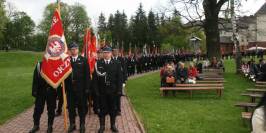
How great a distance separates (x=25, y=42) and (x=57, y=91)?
365 ft

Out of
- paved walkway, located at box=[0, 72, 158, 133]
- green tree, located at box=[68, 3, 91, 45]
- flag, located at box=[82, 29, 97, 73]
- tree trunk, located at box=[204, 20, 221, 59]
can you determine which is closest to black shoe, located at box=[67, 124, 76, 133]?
paved walkway, located at box=[0, 72, 158, 133]

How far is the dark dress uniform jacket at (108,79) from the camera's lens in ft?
35.9

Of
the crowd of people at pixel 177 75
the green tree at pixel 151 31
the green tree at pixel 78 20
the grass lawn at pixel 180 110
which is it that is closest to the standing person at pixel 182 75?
the crowd of people at pixel 177 75

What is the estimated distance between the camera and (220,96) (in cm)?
1894

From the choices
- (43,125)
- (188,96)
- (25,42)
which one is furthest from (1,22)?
(43,125)

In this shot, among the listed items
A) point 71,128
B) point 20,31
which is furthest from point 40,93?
point 20,31

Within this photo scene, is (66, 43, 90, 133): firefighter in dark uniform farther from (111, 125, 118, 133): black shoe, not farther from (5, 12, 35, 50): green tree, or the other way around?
(5, 12, 35, 50): green tree

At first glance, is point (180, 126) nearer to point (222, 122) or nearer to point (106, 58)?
point (222, 122)

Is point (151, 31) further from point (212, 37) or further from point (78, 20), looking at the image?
point (212, 37)

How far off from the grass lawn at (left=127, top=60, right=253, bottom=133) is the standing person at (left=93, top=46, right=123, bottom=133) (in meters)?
1.10

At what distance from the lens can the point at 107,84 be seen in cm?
1091

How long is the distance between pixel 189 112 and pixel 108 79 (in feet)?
13.7

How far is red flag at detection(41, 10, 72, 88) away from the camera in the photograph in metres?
11.1

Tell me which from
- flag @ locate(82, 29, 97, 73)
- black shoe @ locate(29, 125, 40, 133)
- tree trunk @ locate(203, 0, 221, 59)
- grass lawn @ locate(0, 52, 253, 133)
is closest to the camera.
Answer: black shoe @ locate(29, 125, 40, 133)
